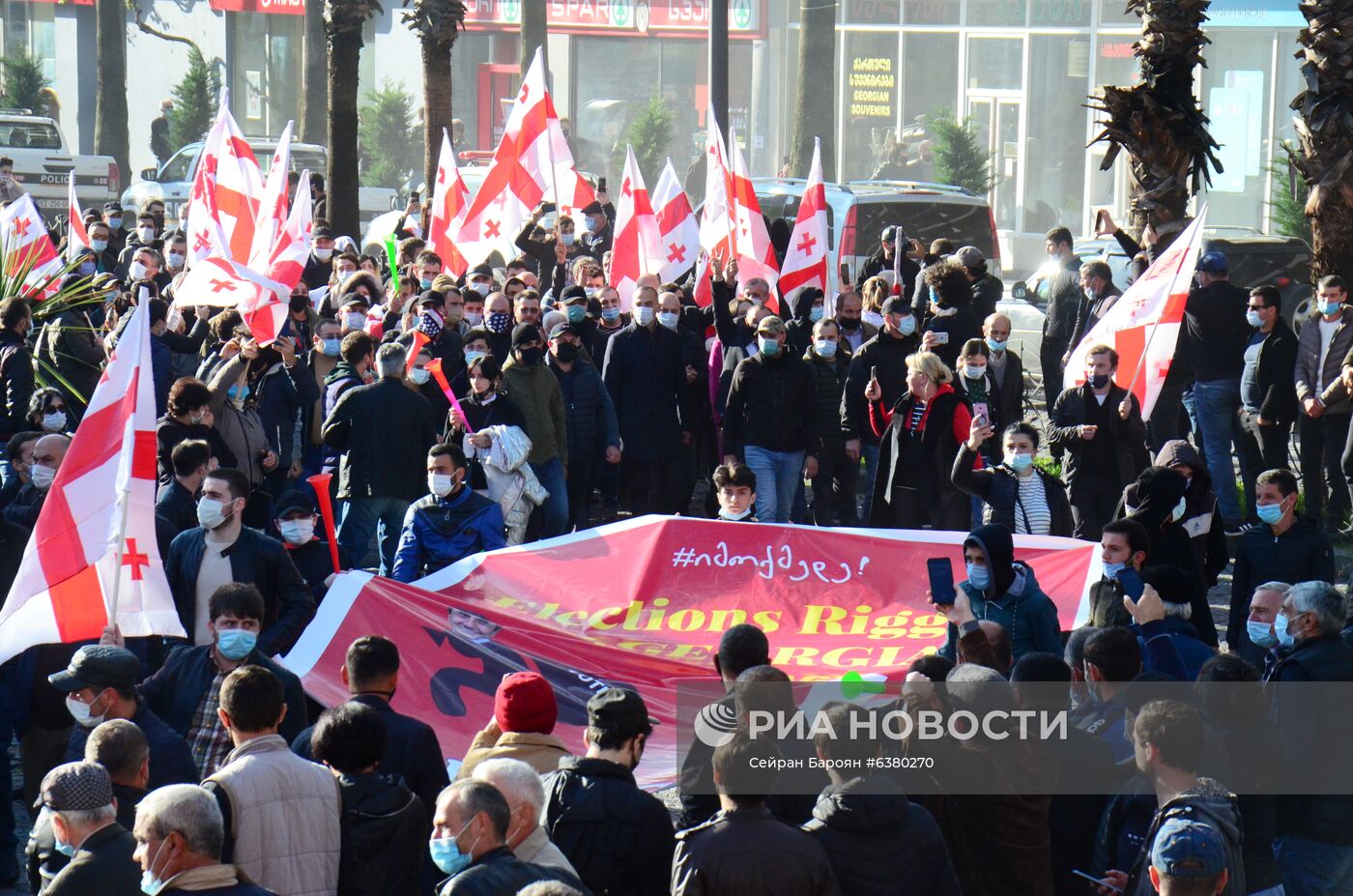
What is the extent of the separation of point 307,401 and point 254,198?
10.9 ft

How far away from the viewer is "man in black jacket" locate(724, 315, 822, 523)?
12000 millimetres

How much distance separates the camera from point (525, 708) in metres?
5.64

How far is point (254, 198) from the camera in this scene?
14.4 m

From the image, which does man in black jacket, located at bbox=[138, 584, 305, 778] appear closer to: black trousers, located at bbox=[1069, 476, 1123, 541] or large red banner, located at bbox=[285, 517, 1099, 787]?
large red banner, located at bbox=[285, 517, 1099, 787]

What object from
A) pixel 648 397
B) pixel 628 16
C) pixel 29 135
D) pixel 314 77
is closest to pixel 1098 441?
pixel 648 397

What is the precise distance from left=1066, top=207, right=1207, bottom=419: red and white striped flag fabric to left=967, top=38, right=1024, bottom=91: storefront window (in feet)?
92.9

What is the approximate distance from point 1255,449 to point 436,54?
1295 centimetres

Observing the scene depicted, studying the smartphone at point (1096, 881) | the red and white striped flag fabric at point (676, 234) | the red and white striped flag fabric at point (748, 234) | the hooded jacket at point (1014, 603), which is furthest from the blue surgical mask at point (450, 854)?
the red and white striped flag fabric at point (676, 234)

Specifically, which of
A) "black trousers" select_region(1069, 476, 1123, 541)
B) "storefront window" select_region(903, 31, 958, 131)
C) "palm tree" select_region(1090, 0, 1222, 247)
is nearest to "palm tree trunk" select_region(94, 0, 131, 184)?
"storefront window" select_region(903, 31, 958, 131)

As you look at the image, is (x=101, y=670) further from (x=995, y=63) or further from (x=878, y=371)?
(x=995, y=63)

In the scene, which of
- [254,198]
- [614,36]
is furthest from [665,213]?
[614,36]

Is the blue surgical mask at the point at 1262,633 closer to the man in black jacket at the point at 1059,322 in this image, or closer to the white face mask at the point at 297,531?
the white face mask at the point at 297,531

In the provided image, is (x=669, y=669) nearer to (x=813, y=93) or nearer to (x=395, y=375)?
(x=395, y=375)

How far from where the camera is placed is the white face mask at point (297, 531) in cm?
845
